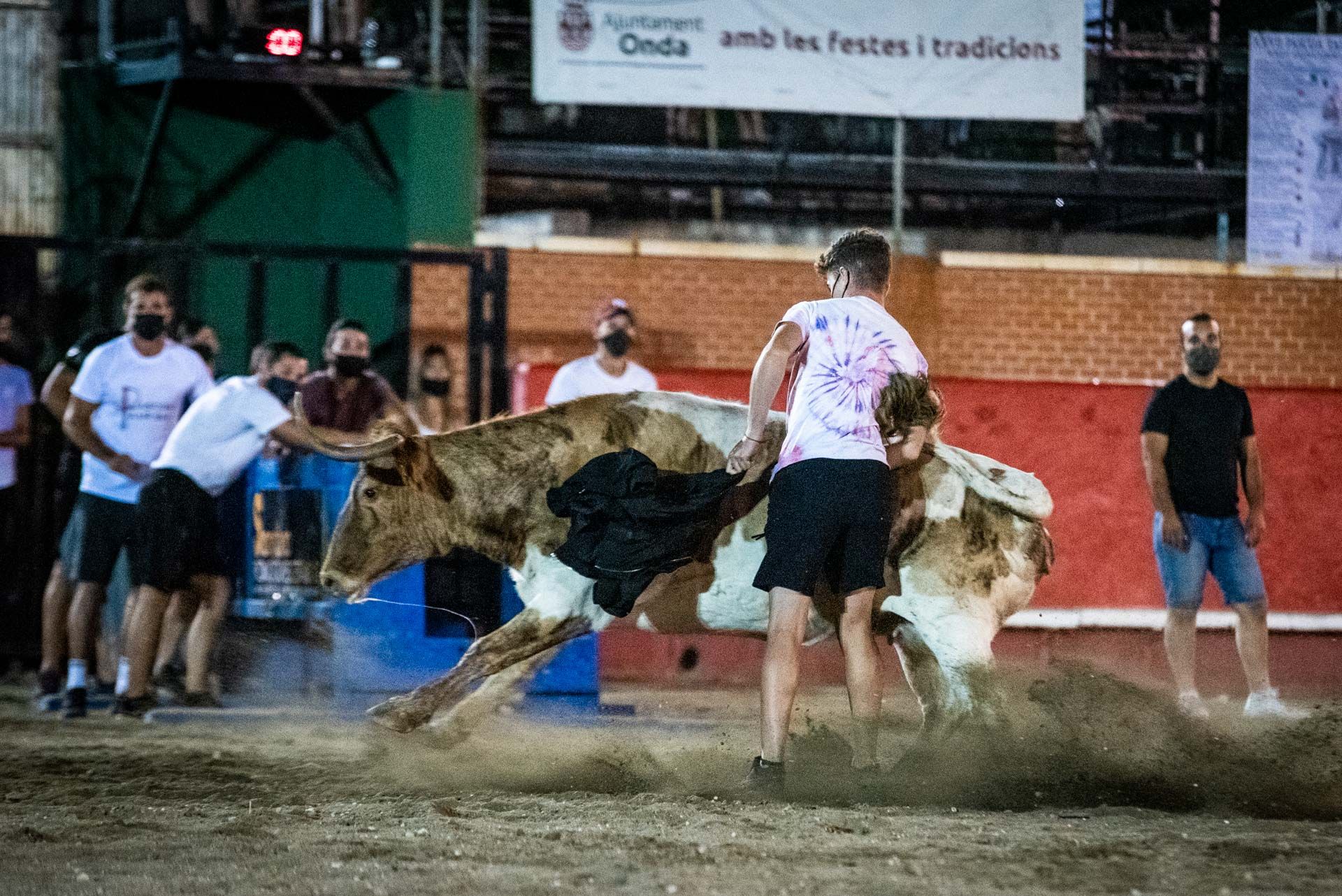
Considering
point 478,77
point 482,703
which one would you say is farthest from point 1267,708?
point 478,77

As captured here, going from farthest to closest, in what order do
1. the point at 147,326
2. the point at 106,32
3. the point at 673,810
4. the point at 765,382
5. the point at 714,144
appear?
the point at 714,144, the point at 106,32, the point at 147,326, the point at 765,382, the point at 673,810

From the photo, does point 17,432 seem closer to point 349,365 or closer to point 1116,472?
point 349,365

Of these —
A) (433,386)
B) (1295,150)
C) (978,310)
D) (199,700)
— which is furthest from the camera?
(978,310)

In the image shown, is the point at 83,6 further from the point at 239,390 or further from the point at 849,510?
the point at 849,510

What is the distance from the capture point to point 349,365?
8.47m

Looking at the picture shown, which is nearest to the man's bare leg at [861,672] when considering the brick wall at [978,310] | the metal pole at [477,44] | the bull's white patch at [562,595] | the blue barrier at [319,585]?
the bull's white patch at [562,595]

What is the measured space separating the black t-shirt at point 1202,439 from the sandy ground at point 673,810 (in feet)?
4.09

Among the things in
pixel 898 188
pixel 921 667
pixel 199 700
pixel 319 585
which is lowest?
pixel 199 700

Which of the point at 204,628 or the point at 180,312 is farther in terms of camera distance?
the point at 180,312

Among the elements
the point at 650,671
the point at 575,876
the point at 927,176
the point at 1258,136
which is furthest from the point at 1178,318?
the point at 575,876

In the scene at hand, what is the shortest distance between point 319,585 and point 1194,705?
4291 mm

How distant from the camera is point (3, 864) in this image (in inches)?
172

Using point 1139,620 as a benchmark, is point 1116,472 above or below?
above

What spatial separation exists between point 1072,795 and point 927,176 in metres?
7.55
